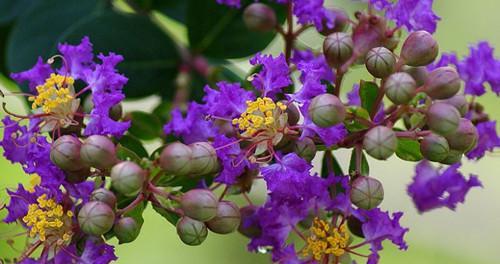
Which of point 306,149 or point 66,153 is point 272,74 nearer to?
point 306,149

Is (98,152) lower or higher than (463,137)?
lower

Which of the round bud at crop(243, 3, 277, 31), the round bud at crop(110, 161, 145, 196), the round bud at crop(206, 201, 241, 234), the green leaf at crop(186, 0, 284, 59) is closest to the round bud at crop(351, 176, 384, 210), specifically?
the round bud at crop(206, 201, 241, 234)

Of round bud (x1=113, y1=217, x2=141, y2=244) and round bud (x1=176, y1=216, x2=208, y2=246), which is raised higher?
round bud (x1=176, y1=216, x2=208, y2=246)

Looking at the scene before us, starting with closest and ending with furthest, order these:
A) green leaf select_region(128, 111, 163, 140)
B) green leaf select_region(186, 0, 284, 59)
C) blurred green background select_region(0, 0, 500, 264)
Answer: green leaf select_region(128, 111, 163, 140) < green leaf select_region(186, 0, 284, 59) < blurred green background select_region(0, 0, 500, 264)

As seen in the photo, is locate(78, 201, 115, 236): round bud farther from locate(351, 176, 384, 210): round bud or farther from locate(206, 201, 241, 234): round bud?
locate(351, 176, 384, 210): round bud

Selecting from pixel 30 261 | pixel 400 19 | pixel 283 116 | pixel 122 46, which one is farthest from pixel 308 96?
pixel 122 46

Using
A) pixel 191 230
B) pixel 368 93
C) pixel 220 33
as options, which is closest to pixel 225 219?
pixel 191 230

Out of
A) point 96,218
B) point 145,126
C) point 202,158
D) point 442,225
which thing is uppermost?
point 202,158
